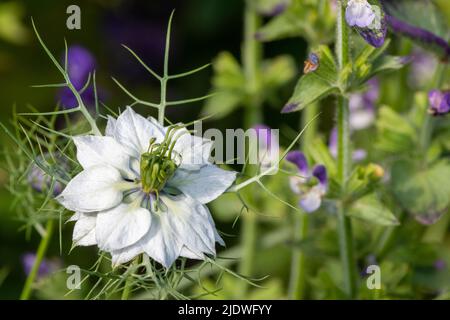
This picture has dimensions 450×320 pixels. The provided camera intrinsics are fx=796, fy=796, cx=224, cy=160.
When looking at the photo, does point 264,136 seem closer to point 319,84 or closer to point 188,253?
point 319,84

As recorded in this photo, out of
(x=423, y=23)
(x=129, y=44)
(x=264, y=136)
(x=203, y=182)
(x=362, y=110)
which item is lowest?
(x=203, y=182)

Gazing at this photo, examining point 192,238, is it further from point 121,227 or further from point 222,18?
point 222,18

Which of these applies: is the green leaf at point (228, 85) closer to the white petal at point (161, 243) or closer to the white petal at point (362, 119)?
the white petal at point (362, 119)

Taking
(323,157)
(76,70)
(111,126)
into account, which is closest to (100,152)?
(111,126)

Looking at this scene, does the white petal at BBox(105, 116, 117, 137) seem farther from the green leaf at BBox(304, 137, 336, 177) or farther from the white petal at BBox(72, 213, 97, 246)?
the green leaf at BBox(304, 137, 336, 177)

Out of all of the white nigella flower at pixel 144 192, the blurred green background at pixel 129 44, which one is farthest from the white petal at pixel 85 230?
the blurred green background at pixel 129 44
